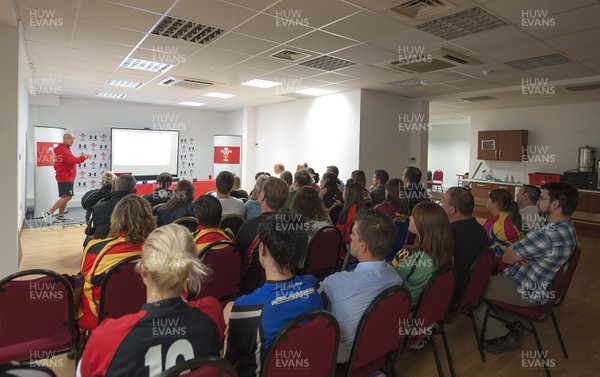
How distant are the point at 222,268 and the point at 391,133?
22.4ft

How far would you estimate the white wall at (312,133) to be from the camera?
7879 mm

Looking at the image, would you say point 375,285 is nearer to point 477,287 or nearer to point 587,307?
point 477,287

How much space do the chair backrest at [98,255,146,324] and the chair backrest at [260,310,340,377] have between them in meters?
1.03

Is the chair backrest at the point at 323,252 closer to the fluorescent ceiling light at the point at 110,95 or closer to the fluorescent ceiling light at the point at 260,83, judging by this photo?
the fluorescent ceiling light at the point at 260,83

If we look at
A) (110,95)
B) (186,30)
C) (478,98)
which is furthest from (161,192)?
(478,98)

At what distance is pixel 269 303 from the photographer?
139 centimetres

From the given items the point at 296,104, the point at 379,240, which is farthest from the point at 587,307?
the point at 296,104

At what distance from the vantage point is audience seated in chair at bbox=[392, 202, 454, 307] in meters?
2.17

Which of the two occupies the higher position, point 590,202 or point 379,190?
point 379,190

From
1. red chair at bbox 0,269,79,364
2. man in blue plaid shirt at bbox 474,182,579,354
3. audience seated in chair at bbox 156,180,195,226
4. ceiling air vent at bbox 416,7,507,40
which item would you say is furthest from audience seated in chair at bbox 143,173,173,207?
man in blue plaid shirt at bbox 474,182,579,354

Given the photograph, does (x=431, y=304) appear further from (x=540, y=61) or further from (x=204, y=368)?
(x=540, y=61)

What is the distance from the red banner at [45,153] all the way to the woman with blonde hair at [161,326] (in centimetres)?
800

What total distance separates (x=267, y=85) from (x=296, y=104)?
1.94 m

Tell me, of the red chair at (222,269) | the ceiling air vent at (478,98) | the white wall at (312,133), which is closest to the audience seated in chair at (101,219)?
the red chair at (222,269)
